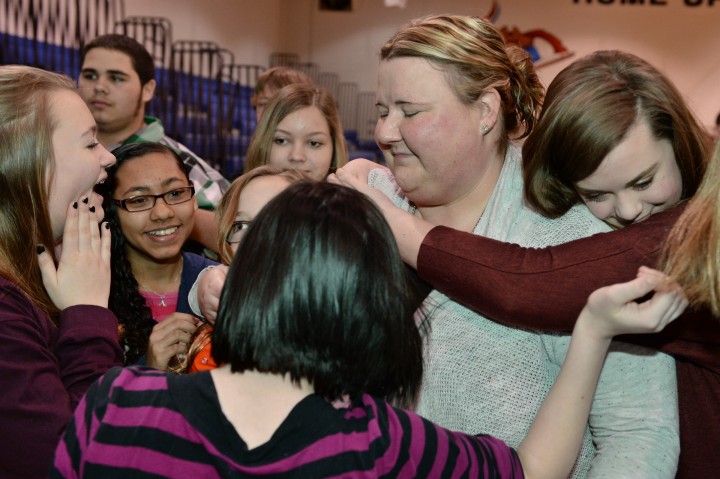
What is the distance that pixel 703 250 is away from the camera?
3.82 ft

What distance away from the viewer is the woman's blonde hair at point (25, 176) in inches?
63.8

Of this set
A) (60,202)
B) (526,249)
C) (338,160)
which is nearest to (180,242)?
(60,202)

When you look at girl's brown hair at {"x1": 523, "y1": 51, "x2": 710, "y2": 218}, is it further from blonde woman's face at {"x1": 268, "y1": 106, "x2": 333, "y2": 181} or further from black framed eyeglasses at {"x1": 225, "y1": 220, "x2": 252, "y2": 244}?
blonde woman's face at {"x1": 268, "y1": 106, "x2": 333, "y2": 181}

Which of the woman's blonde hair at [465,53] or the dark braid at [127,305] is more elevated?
the woman's blonde hair at [465,53]

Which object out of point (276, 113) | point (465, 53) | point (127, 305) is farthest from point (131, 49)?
point (465, 53)

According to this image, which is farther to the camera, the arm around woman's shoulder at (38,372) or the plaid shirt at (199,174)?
the plaid shirt at (199,174)

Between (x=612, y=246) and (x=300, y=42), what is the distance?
51.9 feet

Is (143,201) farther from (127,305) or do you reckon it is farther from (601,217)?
(601,217)

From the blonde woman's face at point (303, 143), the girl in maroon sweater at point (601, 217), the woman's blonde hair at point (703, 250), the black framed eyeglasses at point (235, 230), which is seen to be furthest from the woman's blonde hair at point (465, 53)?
the blonde woman's face at point (303, 143)

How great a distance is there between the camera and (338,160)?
362 cm

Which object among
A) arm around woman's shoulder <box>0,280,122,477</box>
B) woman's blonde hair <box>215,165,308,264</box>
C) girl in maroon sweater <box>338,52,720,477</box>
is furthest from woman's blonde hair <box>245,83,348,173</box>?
arm around woman's shoulder <box>0,280,122,477</box>

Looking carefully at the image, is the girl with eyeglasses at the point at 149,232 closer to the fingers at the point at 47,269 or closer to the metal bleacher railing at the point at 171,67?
the fingers at the point at 47,269

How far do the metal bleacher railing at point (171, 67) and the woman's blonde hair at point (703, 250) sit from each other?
3.54m

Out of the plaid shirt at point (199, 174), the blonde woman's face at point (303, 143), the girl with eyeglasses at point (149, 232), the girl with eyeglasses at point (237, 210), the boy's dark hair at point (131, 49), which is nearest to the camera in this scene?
the girl with eyeglasses at point (237, 210)
